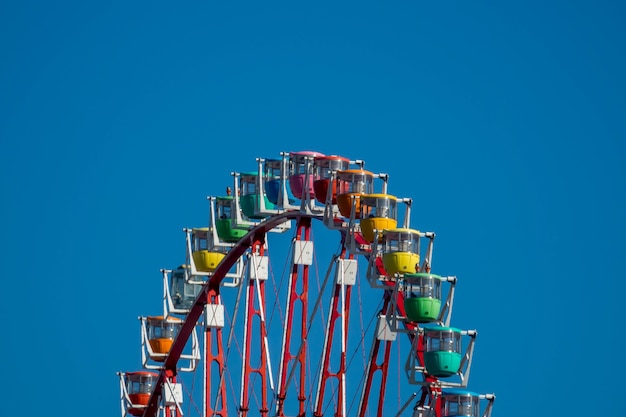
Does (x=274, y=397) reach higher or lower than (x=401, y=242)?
lower

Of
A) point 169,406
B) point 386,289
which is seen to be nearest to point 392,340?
point 386,289

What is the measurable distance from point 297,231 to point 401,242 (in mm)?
7624

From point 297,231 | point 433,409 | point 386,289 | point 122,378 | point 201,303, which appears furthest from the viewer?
point 122,378

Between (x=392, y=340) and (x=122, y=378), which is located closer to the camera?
(x=392, y=340)

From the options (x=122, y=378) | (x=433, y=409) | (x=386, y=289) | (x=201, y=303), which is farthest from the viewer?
(x=122, y=378)

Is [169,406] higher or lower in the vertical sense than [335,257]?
lower

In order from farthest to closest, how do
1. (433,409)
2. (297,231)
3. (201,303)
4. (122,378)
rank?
(122,378) < (201,303) < (297,231) < (433,409)

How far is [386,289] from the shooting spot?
78562 mm

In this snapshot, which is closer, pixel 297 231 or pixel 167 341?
pixel 297 231

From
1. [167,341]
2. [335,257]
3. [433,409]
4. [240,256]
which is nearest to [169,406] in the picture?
[167,341]

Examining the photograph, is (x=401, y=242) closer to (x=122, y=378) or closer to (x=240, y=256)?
(x=240, y=256)

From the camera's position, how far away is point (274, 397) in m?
84.4

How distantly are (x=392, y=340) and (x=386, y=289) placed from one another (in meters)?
2.99

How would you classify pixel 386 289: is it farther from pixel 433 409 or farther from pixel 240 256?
pixel 240 256
